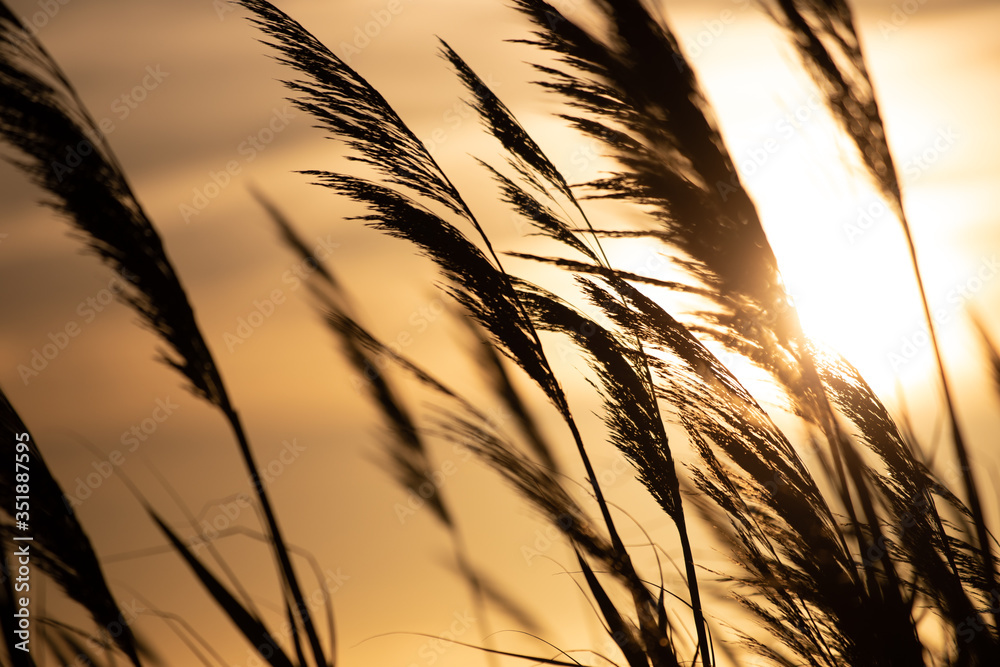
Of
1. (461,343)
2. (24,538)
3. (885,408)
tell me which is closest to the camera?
(24,538)

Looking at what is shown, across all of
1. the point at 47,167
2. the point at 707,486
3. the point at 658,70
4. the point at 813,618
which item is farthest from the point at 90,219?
the point at 813,618

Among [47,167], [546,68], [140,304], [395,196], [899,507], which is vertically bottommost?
[140,304]

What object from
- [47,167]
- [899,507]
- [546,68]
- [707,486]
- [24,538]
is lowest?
[24,538]

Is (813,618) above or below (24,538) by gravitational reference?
above

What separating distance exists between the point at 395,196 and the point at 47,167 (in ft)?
2.11

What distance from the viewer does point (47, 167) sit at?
1.26 meters

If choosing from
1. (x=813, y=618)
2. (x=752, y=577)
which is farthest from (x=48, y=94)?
(x=813, y=618)

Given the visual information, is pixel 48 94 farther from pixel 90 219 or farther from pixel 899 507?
pixel 899 507

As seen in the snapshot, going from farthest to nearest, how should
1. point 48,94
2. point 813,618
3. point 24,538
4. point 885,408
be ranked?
point 885,408 → point 813,618 → point 24,538 → point 48,94

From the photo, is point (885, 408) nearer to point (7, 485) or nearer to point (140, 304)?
point (140, 304)

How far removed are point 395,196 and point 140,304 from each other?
0.55 metres

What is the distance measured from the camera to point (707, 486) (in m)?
1.54

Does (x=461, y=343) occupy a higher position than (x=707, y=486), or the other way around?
(x=461, y=343)

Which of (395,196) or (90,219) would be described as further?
(395,196)
